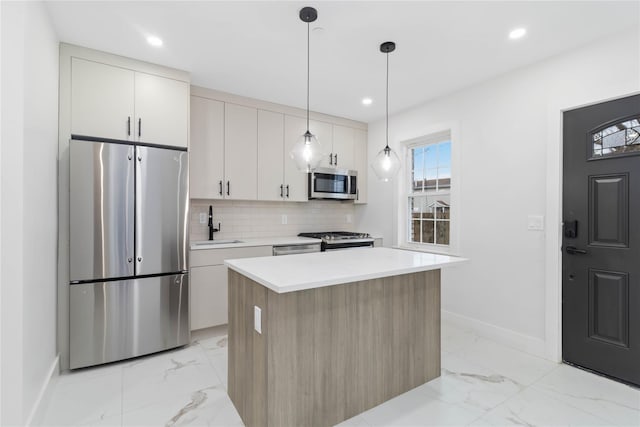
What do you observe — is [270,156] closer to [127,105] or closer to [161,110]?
[161,110]

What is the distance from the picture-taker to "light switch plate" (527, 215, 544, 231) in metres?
2.66

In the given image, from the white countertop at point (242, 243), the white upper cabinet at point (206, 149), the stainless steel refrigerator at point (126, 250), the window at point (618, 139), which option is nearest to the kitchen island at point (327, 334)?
the stainless steel refrigerator at point (126, 250)

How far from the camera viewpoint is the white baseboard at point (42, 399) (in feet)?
5.63

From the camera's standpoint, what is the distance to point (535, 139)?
8.90 ft

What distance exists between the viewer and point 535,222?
8.87 ft

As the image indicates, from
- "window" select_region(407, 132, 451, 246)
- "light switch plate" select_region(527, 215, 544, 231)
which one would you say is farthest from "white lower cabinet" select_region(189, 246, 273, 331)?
"light switch plate" select_region(527, 215, 544, 231)

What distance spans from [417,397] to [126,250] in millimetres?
2501

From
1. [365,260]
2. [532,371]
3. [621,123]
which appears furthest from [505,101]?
[532,371]

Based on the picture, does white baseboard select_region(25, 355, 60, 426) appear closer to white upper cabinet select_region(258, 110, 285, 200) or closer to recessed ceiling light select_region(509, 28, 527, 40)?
white upper cabinet select_region(258, 110, 285, 200)

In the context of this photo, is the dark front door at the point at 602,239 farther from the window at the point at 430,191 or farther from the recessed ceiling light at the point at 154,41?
the recessed ceiling light at the point at 154,41

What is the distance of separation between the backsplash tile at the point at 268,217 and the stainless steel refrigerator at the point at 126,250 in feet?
2.77

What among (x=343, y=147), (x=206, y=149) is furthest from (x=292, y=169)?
(x=206, y=149)

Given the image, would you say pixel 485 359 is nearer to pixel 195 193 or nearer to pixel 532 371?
pixel 532 371

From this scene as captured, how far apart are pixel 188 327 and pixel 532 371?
2.95 metres
